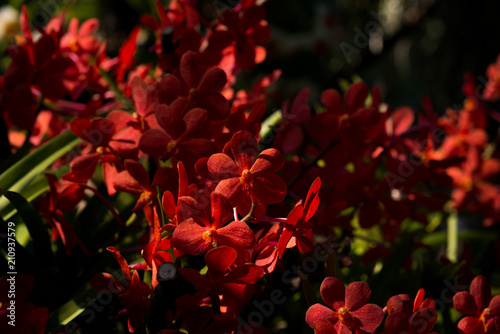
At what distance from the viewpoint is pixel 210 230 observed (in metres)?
0.48

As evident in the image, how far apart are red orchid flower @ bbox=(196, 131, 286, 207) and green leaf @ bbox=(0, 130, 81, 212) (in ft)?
1.04

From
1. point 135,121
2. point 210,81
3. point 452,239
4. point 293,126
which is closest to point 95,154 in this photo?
point 135,121

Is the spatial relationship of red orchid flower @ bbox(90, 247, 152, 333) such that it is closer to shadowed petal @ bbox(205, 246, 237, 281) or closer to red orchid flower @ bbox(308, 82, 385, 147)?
shadowed petal @ bbox(205, 246, 237, 281)

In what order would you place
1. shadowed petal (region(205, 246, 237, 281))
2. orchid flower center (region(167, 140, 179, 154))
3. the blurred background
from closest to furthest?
1. shadowed petal (region(205, 246, 237, 281))
2. orchid flower center (region(167, 140, 179, 154))
3. the blurred background

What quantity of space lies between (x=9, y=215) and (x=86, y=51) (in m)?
0.36

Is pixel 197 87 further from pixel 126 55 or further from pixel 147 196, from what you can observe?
pixel 126 55

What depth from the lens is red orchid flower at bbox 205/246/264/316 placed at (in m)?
0.45

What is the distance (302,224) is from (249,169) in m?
0.08

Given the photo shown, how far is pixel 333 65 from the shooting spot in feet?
12.0

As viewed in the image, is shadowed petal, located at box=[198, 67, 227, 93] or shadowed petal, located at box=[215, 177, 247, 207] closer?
shadowed petal, located at box=[215, 177, 247, 207]

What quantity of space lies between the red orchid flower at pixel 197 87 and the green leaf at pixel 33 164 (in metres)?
0.21

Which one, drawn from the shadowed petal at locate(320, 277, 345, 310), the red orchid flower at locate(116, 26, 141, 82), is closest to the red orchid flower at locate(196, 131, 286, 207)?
the shadowed petal at locate(320, 277, 345, 310)

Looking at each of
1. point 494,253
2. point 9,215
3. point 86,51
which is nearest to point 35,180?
point 9,215

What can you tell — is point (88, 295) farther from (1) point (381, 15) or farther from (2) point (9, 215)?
(1) point (381, 15)
